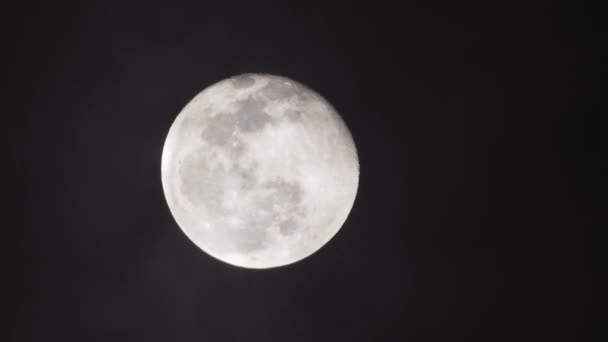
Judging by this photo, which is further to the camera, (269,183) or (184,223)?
(184,223)

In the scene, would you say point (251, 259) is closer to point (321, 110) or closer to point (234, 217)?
point (234, 217)

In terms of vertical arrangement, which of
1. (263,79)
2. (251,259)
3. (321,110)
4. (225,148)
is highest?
(263,79)

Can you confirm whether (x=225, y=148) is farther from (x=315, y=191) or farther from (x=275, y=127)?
(x=315, y=191)

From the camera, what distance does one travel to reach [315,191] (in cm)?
A: 399

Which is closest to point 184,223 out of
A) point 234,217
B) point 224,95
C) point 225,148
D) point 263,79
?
point 234,217

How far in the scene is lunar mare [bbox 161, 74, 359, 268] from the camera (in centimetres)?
386

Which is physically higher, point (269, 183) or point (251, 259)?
point (269, 183)

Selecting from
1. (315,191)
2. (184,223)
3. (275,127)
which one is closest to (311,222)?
(315,191)

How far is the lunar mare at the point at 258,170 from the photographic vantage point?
3863mm

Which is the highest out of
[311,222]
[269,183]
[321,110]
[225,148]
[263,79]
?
[263,79]

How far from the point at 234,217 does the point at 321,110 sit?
48.5 inches

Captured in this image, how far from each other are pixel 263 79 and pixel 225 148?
76 centimetres

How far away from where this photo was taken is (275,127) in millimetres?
3902

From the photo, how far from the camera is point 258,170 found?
3.83 m
